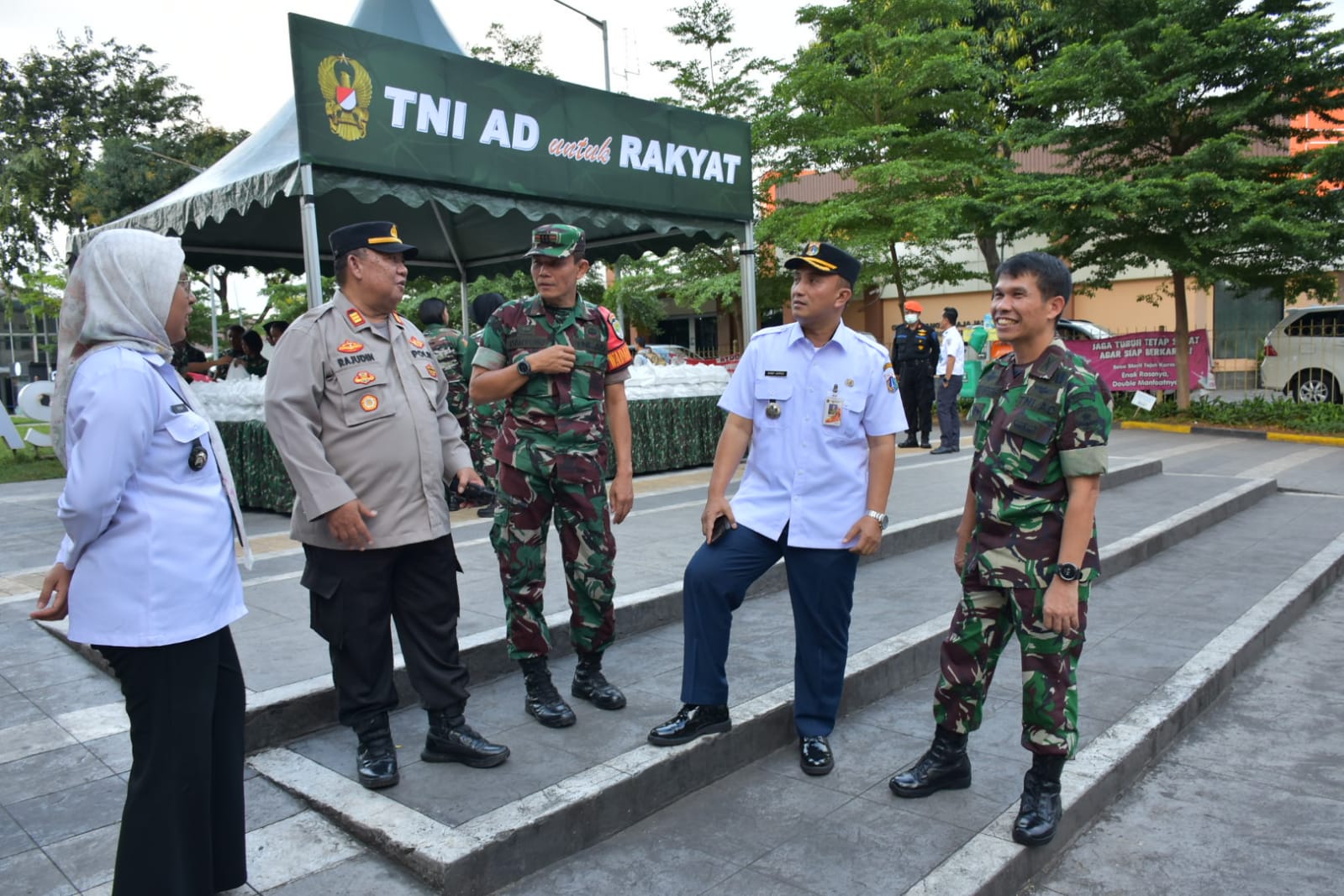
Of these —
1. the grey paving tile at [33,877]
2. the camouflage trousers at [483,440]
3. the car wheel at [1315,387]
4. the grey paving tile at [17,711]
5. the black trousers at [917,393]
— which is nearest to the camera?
the grey paving tile at [33,877]

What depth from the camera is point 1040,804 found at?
2.89m

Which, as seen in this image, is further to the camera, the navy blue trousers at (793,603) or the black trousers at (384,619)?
the navy blue trousers at (793,603)

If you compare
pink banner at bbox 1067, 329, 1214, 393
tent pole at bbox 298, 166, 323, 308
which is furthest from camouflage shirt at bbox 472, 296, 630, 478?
pink banner at bbox 1067, 329, 1214, 393

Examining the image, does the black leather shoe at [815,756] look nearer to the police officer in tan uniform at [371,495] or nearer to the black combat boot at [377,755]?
the police officer in tan uniform at [371,495]

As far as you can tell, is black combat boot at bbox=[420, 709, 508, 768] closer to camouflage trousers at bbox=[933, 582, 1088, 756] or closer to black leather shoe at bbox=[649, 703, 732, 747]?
black leather shoe at bbox=[649, 703, 732, 747]

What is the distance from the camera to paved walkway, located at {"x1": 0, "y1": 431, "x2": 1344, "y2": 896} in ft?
8.70

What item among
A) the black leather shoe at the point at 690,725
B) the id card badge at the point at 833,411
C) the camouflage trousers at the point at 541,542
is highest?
the id card badge at the point at 833,411

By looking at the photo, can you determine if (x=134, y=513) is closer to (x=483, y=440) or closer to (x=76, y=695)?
(x=76, y=695)

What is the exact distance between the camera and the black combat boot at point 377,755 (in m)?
3.00

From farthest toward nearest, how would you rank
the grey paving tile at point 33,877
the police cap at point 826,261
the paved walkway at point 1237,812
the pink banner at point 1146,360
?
the pink banner at point 1146,360, the police cap at point 826,261, the paved walkway at point 1237,812, the grey paving tile at point 33,877

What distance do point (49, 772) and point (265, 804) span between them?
33.8 inches

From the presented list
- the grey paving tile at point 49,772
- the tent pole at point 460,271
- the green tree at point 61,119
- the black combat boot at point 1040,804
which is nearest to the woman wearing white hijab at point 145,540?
the grey paving tile at point 49,772

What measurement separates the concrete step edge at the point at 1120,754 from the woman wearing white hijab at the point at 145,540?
1973 millimetres

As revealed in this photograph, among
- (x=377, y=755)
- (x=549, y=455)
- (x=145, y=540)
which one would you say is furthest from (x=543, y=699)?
(x=145, y=540)
